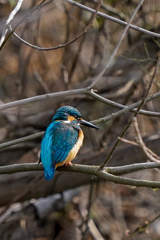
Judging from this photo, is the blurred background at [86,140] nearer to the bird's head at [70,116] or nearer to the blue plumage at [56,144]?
the bird's head at [70,116]

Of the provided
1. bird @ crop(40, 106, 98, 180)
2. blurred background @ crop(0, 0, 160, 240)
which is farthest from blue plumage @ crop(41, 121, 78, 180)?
blurred background @ crop(0, 0, 160, 240)

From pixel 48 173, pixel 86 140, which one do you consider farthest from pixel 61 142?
pixel 86 140

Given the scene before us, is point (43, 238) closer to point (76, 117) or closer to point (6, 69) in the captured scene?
point (76, 117)

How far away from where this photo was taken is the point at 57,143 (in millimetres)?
2438

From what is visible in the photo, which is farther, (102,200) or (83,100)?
(102,200)

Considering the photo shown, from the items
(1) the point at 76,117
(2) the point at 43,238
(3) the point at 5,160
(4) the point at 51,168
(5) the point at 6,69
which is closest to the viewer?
(4) the point at 51,168

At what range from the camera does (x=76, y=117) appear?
2768mm

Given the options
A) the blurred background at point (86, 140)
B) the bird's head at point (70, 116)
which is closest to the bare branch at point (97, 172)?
the bird's head at point (70, 116)

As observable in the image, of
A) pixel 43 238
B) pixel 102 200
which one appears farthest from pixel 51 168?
pixel 102 200

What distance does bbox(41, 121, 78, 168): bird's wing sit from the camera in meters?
2.31

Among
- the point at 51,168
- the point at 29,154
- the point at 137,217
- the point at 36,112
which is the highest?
the point at 51,168

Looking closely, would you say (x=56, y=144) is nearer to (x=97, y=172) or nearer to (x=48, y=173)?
(x=48, y=173)

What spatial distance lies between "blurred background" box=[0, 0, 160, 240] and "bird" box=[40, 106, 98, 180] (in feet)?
2.84

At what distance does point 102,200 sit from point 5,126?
5.61 feet
